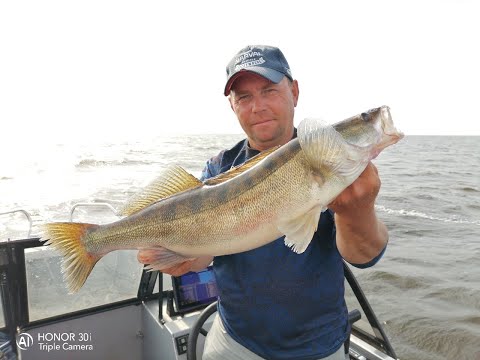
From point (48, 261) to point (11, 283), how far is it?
45 cm

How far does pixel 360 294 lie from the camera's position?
4.15m

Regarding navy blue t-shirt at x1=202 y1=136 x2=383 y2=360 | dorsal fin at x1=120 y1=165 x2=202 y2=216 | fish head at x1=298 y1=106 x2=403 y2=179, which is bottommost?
navy blue t-shirt at x1=202 y1=136 x2=383 y2=360

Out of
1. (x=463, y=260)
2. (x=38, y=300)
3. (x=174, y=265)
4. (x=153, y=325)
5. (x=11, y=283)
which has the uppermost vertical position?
(x=174, y=265)

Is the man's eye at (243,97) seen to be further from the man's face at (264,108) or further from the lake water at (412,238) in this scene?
the lake water at (412,238)

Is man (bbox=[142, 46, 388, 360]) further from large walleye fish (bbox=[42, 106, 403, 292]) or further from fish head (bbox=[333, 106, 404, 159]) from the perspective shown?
fish head (bbox=[333, 106, 404, 159])

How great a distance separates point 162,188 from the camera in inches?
118

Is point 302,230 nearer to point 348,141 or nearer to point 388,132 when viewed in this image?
point 348,141

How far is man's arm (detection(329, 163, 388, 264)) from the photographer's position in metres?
2.26

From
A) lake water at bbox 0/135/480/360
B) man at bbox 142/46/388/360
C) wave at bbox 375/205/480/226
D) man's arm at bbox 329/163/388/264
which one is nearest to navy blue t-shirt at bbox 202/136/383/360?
man at bbox 142/46/388/360

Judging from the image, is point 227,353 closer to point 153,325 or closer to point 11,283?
point 153,325

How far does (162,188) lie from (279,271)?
3.64 feet

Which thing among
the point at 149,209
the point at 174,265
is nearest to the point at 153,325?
the point at 174,265

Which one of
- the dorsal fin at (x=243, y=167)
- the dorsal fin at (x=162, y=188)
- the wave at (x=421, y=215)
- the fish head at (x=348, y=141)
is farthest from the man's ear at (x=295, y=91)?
the wave at (x=421, y=215)

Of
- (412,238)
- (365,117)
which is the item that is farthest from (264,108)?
(412,238)
